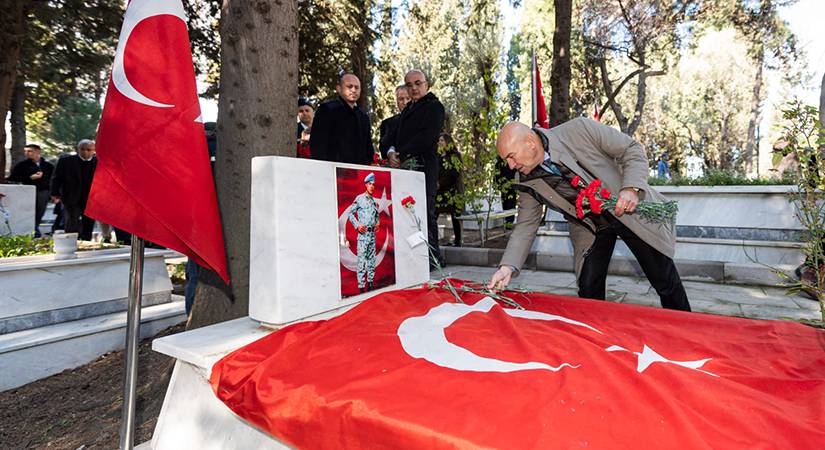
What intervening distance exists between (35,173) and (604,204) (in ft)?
36.0

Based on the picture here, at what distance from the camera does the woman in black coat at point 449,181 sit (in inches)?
308

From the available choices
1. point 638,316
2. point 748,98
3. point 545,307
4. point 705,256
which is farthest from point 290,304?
point 748,98

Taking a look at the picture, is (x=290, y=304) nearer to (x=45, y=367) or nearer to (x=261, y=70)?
(x=261, y=70)

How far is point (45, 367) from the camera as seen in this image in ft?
11.6

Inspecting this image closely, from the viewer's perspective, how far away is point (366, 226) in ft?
8.38

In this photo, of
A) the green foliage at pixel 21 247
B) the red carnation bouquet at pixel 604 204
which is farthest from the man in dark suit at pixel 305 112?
the red carnation bouquet at pixel 604 204

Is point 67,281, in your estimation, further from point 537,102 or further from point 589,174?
point 537,102

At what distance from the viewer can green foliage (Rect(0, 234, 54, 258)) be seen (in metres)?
4.25

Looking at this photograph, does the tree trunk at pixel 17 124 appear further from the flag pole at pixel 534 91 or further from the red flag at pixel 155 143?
the red flag at pixel 155 143

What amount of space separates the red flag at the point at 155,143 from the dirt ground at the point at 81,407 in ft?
4.97

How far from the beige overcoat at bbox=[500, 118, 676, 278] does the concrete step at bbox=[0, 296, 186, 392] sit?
352 centimetres

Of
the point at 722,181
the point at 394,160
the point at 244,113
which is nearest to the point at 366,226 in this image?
the point at 244,113

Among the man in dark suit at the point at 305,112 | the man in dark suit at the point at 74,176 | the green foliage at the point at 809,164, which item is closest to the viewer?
the green foliage at the point at 809,164

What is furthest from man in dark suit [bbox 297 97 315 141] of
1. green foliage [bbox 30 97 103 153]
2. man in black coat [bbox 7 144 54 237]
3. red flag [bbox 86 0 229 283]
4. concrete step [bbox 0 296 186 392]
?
green foliage [bbox 30 97 103 153]
